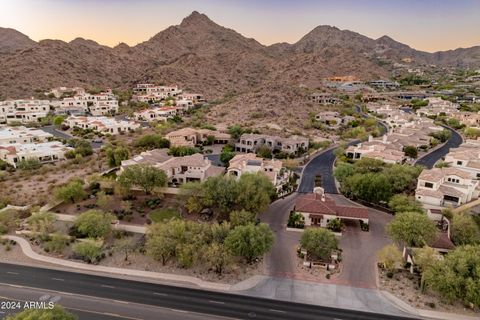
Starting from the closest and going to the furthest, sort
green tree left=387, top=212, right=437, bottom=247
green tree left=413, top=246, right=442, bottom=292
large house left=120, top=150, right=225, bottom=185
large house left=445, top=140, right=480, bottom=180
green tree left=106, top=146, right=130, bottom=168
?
green tree left=413, top=246, right=442, bottom=292 → green tree left=387, top=212, right=437, bottom=247 → large house left=120, top=150, right=225, bottom=185 → large house left=445, top=140, right=480, bottom=180 → green tree left=106, top=146, right=130, bottom=168

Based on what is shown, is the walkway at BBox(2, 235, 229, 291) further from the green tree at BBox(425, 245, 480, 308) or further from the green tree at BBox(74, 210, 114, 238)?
the green tree at BBox(425, 245, 480, 308)

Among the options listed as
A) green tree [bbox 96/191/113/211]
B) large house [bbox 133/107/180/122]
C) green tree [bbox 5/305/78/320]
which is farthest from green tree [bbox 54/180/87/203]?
large house [bbox 133/107/180/122]

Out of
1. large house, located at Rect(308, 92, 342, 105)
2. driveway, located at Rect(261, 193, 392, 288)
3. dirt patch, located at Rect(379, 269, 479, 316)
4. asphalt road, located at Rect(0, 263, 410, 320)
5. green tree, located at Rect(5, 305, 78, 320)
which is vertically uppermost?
large house, located at Rect(308, 92, 342, 105)

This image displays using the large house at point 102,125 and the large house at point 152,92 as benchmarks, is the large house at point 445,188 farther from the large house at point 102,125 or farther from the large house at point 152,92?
the large house at point 152,92


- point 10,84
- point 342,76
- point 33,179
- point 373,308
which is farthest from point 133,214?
point 342,76

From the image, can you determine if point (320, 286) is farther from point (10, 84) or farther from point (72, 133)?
point (10, 84)

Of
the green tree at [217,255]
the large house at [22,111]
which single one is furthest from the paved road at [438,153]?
the large house at [22,111]

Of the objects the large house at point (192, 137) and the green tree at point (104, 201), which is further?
the large house at point (192, 137)
